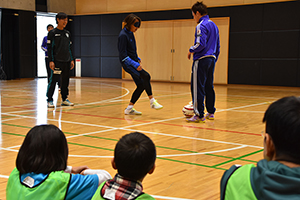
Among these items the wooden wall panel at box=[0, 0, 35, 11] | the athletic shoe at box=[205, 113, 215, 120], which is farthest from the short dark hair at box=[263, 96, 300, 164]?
the wooden wall panel at box=[0, 0, 35, 11]

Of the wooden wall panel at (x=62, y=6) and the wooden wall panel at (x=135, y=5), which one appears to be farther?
the wooden wall panel at (x=62, y=6)

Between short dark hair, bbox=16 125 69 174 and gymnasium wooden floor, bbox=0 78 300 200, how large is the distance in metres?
0.91

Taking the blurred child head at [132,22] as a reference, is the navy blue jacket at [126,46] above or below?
below

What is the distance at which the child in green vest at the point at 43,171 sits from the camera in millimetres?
1561

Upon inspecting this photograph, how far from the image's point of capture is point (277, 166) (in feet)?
3.43

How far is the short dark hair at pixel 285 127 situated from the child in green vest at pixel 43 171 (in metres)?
0.87

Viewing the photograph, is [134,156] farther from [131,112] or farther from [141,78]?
[131,112]

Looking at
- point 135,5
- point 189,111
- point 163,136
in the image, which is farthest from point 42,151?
point 135,5

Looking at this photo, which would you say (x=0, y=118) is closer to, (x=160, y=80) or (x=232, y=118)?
(x=232, y=118)

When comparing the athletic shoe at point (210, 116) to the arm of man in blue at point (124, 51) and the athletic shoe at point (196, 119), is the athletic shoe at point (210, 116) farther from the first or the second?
the arm of man in blue at point (124, 51)

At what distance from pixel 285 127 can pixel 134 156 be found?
54cm

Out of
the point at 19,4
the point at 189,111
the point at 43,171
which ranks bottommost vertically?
the point at 189,111

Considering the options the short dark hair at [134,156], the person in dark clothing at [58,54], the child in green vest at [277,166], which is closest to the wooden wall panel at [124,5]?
the person in dark clothing at [58,54]

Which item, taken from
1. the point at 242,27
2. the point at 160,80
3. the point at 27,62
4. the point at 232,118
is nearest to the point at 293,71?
the point at 242,27
